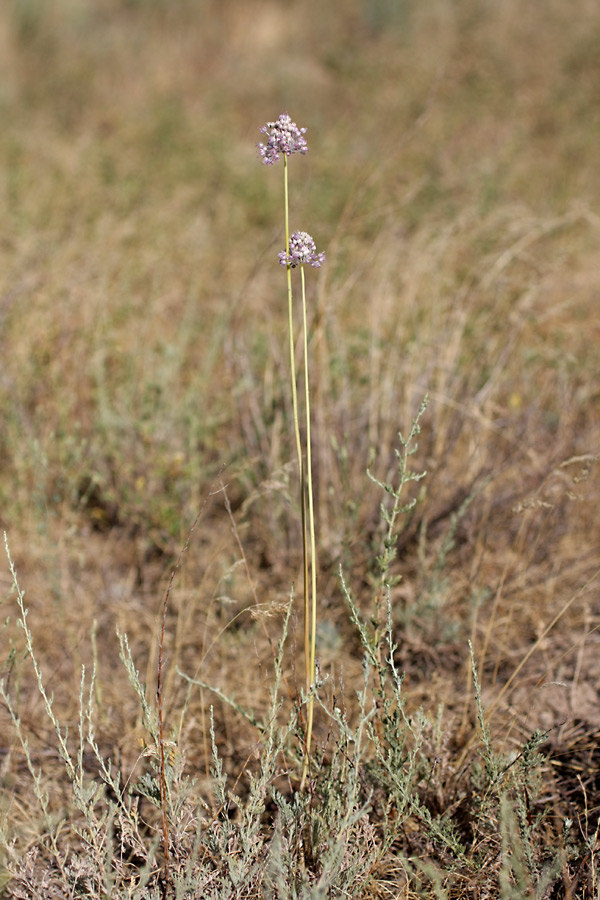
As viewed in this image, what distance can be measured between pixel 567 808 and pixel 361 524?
1.07 m

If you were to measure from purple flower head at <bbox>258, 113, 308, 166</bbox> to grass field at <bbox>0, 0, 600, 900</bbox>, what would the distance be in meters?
0.65

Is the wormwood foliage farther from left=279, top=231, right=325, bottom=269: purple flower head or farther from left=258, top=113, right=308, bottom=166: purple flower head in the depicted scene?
left=258, top=113, right=308, bottom=166: purple flower head

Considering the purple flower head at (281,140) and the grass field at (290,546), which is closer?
the purple flower head at (281,140)

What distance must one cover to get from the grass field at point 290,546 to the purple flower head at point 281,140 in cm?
65

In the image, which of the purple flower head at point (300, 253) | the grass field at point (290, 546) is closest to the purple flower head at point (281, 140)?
the purple flower head at point (300, 253)

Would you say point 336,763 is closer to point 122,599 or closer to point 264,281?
point 122,599

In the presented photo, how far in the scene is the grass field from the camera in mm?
1423

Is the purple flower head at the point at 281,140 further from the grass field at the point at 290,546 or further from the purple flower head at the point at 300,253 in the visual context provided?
the grass field at the point at 290,546

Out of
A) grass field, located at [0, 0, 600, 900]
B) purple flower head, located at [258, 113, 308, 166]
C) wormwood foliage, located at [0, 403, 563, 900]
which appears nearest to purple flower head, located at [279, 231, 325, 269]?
purple flower head, located at [258, 113, 308, 166]

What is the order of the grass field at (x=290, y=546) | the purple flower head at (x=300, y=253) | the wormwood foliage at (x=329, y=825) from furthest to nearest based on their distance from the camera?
the grass field at (x=290, y=546)
the wormwood foliage at (x=329, y=825)
the purple flower head at (x=300, y=253)

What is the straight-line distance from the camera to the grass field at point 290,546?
142cm

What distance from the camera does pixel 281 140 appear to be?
3.88ft

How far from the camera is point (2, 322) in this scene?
2.94 metres

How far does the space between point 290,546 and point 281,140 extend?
1.52 metres
